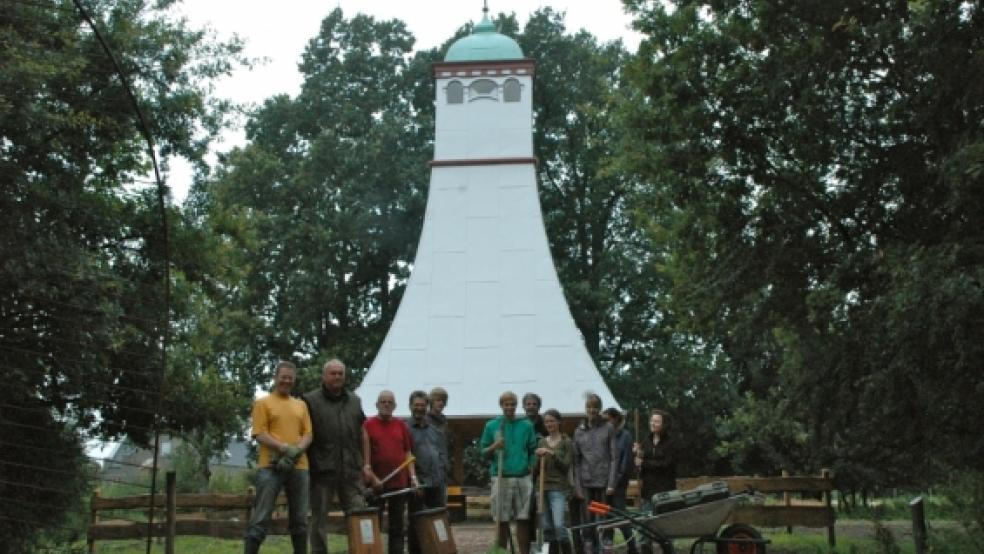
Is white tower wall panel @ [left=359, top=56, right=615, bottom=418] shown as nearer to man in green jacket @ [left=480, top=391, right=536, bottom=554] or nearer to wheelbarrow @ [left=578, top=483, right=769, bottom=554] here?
man in green jacket @ [left=480, top=391, right=536, bottom=554]

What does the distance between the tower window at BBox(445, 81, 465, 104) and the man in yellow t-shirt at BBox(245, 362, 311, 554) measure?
14609mm

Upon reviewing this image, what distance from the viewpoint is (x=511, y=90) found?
72.6ft

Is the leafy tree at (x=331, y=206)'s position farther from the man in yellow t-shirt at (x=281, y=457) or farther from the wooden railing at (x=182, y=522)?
the man in yellow t-shirt at (x=281, y=457)

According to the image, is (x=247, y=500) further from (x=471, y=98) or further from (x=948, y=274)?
(x=471, y=98)

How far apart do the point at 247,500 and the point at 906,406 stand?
646cm

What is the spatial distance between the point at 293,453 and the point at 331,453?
49 centimetres

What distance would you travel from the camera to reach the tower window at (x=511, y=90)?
22.1 m

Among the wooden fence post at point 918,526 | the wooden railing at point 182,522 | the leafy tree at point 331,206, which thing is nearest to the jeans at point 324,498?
the wooden railing at point 182,522

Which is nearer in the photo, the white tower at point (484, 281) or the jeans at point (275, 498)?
the jeans at point (275, 498)

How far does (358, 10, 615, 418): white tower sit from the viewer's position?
19.8 m

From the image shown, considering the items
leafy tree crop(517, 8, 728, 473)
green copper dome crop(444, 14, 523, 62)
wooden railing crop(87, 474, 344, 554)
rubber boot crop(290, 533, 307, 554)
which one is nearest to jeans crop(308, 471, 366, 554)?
rubber boot crop(290, 533, 307, 554)

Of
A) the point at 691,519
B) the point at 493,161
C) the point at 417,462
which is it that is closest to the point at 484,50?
the point at 493,161

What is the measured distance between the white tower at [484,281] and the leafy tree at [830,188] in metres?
6.49

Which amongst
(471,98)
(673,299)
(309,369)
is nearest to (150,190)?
(673,299)
